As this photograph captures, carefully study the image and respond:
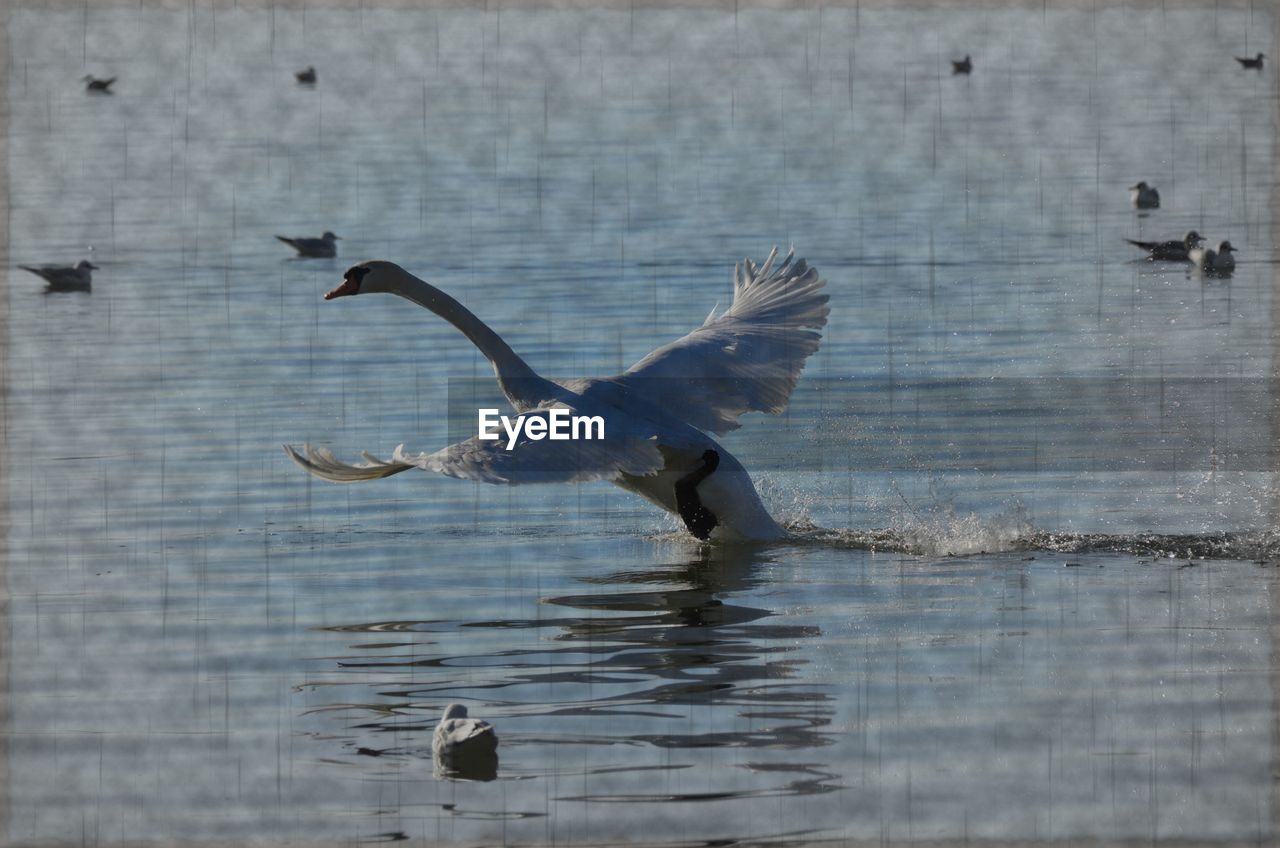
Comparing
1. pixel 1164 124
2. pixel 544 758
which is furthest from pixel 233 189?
pixel 544 758

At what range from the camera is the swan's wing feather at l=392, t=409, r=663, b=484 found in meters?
9.59

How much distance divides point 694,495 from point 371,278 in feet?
8.16

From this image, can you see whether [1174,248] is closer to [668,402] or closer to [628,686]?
[668,402]

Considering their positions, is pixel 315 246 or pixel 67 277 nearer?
pixel 67 277

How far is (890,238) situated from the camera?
23812mm

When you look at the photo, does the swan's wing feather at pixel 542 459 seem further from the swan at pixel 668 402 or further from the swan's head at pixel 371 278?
the swan's head at pixel 371 278

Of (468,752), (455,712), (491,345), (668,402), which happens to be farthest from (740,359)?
(468,752)

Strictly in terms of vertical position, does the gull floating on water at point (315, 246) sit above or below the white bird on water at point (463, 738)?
above

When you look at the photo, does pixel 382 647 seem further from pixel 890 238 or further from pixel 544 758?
pixel 890 238

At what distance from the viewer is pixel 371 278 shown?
12039mm

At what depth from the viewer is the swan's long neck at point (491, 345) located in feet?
36.3

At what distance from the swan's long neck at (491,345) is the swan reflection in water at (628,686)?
1.24m

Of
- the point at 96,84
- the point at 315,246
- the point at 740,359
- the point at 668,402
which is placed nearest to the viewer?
the point at 668,402

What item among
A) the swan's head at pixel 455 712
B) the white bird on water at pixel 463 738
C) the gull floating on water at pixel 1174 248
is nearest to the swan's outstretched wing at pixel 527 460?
the swan's head at pixel 455 712
